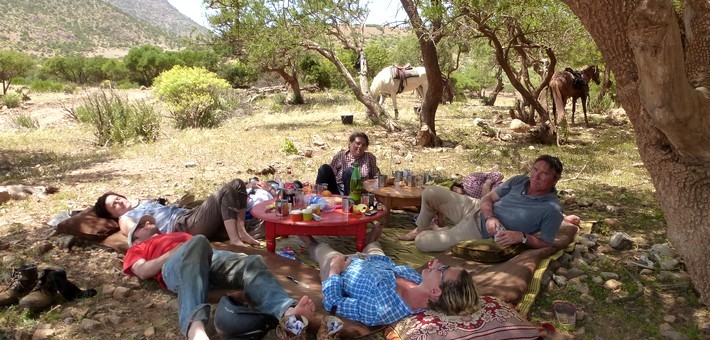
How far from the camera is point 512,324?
290cm

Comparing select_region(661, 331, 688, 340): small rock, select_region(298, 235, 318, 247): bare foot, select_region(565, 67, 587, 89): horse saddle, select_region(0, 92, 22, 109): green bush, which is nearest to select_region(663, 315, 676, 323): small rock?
select_region(661, 331, 688, 340): small rock

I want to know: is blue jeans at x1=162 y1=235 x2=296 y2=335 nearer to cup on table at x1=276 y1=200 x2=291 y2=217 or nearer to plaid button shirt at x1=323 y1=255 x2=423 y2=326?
plaid button shirt at x1=323 y1=255 x2=423 y2=326

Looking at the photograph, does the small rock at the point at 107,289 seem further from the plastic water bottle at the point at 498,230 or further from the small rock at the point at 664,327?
the small rock at the point at 664,327

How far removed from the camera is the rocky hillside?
6745 cm

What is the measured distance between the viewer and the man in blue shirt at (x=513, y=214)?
162 inches

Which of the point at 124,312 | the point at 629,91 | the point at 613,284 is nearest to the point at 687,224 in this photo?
the point at 613,284

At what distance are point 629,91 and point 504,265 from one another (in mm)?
1594

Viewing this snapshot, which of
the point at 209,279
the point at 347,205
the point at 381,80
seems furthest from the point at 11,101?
the point at 209,279

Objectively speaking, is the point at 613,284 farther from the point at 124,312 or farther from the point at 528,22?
the point at 528,22

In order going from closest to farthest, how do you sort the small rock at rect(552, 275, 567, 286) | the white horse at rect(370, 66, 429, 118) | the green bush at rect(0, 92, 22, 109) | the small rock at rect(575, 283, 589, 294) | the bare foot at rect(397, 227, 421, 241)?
the small rock at rect(575, 283, 589, 294) → the small rock at rect(552, 275, 567, 286) → the bare foot at rect(397, 227, 421, 241) → the white horse at rect(370, 66, 429, 118) → the green bush at rect(0, 92, 22, 109)

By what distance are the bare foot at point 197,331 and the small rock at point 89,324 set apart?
775mm

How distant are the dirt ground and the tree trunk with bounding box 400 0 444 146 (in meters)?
0.49

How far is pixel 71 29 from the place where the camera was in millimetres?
78562

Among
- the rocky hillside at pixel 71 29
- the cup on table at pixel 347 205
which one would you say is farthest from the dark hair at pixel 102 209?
the rocky hillside at pixel 71 29
